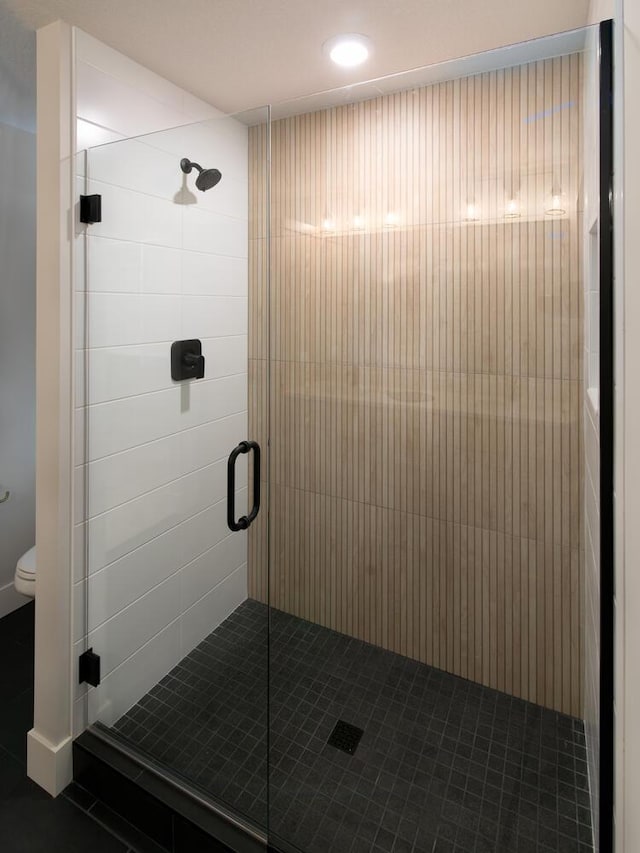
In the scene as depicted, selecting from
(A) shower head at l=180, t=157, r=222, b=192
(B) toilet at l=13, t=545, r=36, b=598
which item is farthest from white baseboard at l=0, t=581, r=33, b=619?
(A) shower head at l=180, t=157, r=222, b=192

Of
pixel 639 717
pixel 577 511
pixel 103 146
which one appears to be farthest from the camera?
pixel 103 146

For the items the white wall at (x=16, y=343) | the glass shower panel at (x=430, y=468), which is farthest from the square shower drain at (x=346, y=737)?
the white wall at (x=16, y=343)

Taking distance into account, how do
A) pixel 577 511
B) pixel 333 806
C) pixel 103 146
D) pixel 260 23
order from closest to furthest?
pixel 577 511 → pixel 333 806 → pixel 260 23 → pixel 103 146

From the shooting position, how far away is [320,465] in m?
1.60

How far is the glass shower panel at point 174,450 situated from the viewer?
1628 millimetres

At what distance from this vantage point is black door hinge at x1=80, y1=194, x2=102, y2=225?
165 cm

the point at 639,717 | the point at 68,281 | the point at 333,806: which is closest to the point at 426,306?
the point at 639,717

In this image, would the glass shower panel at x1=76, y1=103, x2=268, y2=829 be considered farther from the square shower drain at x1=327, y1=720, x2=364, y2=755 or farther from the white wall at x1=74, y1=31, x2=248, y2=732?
the square shower drain at x1=327, y1=720, x2=364, y2=755

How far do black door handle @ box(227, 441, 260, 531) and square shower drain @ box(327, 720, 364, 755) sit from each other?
2.25 feet

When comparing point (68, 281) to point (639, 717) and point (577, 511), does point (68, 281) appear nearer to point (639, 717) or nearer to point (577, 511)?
point (577, 511)

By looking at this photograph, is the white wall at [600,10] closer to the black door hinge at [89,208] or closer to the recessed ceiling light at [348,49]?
the recessed ceiling light at [348,49]

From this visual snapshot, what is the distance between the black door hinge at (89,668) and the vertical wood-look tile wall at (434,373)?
661 mm

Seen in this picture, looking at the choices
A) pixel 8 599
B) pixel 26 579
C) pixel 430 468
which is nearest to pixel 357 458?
pixel 430 468

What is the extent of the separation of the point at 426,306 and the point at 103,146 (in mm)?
1232
